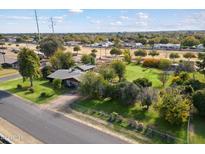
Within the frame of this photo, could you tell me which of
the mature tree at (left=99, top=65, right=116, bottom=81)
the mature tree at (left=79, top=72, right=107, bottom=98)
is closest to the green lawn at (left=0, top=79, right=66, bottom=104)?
the mature tree at (left=79, top=72, right=107, bottom=98)

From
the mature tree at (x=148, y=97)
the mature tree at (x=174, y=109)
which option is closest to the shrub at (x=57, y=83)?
the mature tree at (x=148, y=97)

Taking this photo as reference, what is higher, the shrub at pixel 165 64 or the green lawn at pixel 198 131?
the shrub at pixel 165 64

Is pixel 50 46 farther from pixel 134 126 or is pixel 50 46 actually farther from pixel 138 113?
pixel 134 126

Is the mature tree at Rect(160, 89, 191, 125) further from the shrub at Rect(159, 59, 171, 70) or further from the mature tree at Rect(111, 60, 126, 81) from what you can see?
the shrub at Rect(159, 59, 171, 70)

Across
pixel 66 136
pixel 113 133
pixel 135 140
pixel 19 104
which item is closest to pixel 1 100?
pixel 19 104

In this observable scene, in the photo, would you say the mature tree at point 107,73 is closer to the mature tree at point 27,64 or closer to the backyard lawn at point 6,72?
the mature tree at point 27,64

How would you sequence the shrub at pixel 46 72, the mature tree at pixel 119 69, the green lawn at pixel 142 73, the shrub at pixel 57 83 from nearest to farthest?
the shrub at pixel 57 83 → the mature tree at pixel 119 69 → the green lawn at pixel 142 73 → the shrub at pixel 46 72

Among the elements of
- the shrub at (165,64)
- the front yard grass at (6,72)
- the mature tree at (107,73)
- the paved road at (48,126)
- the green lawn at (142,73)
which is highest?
the mature tree at (107,73)
